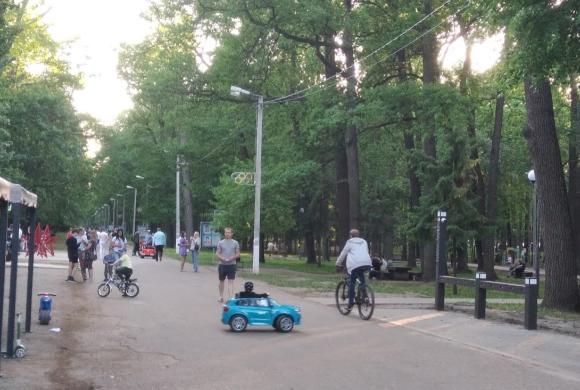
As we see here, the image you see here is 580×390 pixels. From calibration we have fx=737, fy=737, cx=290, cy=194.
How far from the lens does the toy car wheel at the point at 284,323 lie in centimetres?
1255

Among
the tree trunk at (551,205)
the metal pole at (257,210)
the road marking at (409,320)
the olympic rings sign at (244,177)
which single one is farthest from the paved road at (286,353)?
the olympic rings sign at (244,177)

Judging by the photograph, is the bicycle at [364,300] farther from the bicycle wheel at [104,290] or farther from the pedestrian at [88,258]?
the pedestrian at [88,258]

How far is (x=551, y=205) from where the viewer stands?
1792 centimetres

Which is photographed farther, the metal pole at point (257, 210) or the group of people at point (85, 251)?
the metal pole at point (257, 210)

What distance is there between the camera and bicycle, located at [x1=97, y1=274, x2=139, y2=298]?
18094 mm

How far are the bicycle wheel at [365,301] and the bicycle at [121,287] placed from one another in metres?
6.28

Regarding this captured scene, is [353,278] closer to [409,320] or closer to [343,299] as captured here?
[343,299]

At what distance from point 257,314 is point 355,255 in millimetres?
3178

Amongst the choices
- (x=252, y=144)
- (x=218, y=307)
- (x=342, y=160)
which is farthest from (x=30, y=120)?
(x=218, y=307)

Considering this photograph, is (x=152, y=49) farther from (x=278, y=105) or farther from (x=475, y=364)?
(x=475, y=364)

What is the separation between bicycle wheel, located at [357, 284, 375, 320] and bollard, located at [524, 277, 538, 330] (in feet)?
9.45

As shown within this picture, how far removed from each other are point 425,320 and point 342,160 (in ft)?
73.9

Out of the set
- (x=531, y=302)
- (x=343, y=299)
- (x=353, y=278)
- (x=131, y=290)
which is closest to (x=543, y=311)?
(x=531, y=302)

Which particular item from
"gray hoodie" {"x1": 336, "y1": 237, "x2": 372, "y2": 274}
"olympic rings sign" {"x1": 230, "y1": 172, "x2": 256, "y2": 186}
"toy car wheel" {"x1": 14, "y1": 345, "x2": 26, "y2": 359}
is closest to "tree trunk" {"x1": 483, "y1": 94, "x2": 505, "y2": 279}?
"olympic rings sign" {"x1": 230, "y1": 172, "x2": 256, "y2": 186}
